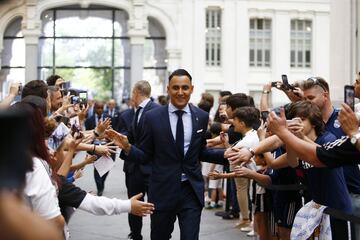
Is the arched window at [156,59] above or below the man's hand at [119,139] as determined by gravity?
above

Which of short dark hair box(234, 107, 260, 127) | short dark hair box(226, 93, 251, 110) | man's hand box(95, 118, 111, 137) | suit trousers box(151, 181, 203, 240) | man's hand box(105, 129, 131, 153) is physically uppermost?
short dark hair box(226, 93, 251, 110)

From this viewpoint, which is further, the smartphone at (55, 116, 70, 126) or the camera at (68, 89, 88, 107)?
the camera at (68, 89, 88, 107)

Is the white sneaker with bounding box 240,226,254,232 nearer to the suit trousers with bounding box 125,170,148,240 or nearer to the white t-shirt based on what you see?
the suit trousers with bounding box 125,170,148,240

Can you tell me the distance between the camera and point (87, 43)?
3894cm

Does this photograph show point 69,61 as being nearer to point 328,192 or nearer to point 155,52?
point 155,52

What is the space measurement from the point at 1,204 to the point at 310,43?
126 ft

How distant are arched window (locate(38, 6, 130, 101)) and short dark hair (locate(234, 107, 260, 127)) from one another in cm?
3069

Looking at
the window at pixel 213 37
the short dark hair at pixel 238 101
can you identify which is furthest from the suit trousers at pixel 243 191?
the window at pixel 213 37

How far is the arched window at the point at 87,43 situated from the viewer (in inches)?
1511

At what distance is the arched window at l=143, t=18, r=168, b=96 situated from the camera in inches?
1492

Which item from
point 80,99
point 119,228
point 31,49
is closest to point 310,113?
point 80,99

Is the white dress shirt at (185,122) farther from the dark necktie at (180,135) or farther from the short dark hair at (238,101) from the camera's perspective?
the short dark hair at (238,101)

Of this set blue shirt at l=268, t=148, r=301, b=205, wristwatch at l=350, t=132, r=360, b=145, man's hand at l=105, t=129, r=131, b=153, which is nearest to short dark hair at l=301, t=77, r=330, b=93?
blue shirt at l=268, t=148, r=301, b=205

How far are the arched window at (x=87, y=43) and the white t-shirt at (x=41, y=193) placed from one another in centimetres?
3500
